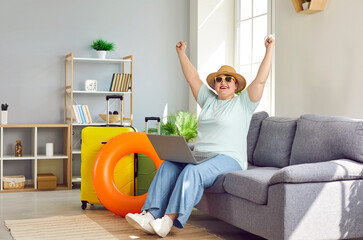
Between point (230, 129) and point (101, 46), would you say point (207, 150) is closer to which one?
point (230, 129)

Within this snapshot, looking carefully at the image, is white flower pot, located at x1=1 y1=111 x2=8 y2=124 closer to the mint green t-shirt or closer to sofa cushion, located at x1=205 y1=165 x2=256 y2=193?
the mint green t-shirt

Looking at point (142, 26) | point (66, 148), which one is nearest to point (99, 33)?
point (142, 26)

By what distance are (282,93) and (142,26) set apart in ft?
7.40

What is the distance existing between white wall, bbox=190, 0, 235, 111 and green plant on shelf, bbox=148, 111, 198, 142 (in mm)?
308

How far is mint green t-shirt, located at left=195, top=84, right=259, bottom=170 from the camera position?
11.9 ft

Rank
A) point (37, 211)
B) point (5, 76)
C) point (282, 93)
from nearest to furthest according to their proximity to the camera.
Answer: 1. point (37, 211)
2. point (282, 93)
3. point (5, 76)

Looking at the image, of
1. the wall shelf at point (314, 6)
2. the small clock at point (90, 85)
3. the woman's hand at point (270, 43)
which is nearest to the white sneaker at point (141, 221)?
the woman's hand at point (270, 43)

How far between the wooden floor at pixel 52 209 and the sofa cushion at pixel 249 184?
1.39 feet

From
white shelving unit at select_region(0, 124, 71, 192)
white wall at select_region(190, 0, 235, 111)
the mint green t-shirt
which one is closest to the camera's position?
the mint green t-shirt

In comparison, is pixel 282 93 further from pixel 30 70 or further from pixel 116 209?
pixel 30 70

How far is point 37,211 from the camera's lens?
4355mm

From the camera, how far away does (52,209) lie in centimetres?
445

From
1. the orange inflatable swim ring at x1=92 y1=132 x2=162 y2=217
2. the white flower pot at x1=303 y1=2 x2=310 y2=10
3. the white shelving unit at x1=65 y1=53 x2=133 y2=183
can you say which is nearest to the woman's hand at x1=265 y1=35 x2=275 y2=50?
the white flower pot at x1=303 y1=2 x2=310 y2=10

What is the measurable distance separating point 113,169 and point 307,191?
68.9 inches
